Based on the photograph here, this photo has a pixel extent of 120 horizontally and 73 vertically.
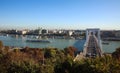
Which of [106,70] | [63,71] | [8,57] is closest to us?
[106,70]

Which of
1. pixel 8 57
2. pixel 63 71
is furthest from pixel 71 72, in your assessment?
pixel 8 57

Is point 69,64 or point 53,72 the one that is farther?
point 69,64

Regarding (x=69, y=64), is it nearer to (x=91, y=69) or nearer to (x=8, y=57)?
(x=91, y=69)

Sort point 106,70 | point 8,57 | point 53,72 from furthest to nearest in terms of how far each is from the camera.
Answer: point 8,57, point 53,72, point 106,70

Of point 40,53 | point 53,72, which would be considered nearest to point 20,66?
point 53,72

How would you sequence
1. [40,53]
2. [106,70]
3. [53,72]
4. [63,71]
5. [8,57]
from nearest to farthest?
[106,70] → [53,72] → [63,71] → [8,57] → [40,53]

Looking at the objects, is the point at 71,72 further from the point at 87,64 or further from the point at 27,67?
the point at 27,67

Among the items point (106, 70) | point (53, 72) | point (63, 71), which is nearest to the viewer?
point (106, 70)

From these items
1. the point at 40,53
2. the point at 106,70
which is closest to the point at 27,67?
the point at 106,70

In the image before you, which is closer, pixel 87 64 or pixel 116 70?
pixel 116 70
